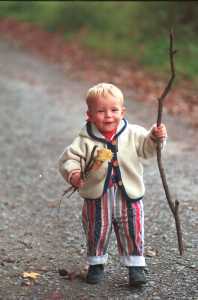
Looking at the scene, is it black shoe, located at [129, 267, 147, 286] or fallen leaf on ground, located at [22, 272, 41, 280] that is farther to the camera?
fallen leaf on ground, located at [22, 272, 41, 280]

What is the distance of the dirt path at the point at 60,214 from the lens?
4.49 meters

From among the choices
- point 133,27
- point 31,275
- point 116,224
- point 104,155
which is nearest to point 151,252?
point 116,224

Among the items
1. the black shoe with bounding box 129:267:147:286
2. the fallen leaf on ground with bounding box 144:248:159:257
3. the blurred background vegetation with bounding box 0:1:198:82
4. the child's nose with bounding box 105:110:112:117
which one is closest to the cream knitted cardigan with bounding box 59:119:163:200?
the child's nose with bounding box 105:110:112:117

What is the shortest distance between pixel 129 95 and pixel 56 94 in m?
1.41

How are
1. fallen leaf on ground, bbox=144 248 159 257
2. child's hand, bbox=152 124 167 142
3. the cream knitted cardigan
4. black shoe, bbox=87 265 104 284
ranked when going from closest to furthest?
1. child's hand, bbox=152 124 167 142
2. the cream knitted cardigan
3. black shoe, bbox=87 265 104 284
4. fallen leaf on ground, bbox=144 248 159 257

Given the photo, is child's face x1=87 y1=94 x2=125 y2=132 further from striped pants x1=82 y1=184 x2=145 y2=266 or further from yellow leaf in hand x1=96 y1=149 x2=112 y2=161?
striped pants x1=82 y1=184 x2=145 y2=266

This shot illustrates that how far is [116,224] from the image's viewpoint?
439cm

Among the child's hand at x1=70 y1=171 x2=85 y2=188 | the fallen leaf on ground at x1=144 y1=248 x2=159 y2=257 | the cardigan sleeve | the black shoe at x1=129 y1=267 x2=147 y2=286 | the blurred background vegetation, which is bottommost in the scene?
the black shoe at x1=129 y1=267 x2=147 y2=286

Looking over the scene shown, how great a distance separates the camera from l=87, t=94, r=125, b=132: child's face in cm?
419

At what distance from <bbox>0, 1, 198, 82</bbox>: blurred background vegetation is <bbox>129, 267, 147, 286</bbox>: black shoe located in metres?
8.54

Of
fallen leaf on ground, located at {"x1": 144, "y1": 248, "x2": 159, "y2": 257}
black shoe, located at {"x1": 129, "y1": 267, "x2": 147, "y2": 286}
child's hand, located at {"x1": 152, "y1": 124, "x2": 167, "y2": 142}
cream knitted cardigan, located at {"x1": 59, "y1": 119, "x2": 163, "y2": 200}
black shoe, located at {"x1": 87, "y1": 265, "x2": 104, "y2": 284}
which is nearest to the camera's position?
child's hand, located at {"x1": 152, "y1": 124, "x2": 167, "y2": 142}

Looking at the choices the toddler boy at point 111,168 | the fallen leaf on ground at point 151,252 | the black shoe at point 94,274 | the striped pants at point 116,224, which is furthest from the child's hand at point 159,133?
the fallen leaf on ground at point 151,252

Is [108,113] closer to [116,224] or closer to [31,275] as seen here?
[116,224]

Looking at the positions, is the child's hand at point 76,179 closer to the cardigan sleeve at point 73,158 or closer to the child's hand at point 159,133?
the cardigan sleeve at point 73,158
